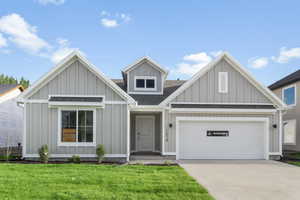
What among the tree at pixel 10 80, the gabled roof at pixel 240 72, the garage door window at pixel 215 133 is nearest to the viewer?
the gabled roof at pixel 240 72

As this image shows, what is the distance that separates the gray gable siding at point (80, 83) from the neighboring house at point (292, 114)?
1210 cm

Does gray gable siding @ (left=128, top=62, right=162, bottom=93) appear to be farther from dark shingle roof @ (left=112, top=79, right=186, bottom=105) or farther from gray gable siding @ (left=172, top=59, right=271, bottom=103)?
gray gable siding @ (left=172, top=59, right=271, bottom=103)

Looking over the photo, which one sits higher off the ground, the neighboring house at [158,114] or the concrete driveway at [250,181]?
the neighboring house at [158,114]

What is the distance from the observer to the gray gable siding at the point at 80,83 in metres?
11.5

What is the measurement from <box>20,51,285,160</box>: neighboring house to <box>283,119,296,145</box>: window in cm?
530

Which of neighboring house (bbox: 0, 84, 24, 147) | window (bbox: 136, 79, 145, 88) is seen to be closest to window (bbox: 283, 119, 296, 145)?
window (bbox: 136, 79, 145, 88)

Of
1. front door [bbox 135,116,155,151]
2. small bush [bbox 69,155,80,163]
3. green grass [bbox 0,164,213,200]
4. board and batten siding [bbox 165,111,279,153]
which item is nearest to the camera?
green grass [bbox 0,164,213,200]

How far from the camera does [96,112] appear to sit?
11398 millimetres

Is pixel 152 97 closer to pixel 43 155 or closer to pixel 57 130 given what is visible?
pixel 57 130

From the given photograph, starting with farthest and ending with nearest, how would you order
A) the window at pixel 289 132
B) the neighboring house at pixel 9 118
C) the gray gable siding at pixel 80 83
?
the neighboring house at pixel 9 118, the window at pixel 289 132, the gray gable siding at pixel 80 83

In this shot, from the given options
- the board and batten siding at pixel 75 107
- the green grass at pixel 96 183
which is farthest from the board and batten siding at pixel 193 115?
the green grass at pixel 96 183

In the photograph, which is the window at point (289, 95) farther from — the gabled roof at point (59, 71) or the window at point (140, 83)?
the gabled roof at point (59, 71)

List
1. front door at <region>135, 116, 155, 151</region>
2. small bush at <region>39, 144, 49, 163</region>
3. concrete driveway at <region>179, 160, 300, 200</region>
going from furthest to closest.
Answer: front door at <region>135, 116, 155, 151</region>
small bush at <region>39, 144, 49, 163</region>
concrete driveway at <region>179, 160, 300, 200</region>

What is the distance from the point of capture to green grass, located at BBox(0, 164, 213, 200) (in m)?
5.78
